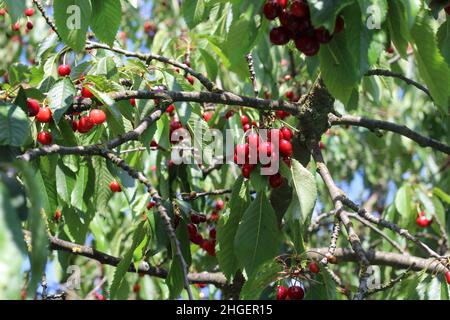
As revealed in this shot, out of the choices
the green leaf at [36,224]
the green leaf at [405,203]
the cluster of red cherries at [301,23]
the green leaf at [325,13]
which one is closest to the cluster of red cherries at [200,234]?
the green leaf at [405,203]

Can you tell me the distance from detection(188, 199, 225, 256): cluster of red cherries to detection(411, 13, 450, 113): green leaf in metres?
1.24

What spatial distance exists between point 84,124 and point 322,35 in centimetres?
92

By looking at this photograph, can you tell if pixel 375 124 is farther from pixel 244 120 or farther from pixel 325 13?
pixel 325 13

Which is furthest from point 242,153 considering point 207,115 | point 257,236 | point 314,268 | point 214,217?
point 207,115

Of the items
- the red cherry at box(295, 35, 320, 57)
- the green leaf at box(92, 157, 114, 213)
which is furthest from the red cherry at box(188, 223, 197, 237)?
the red cherry at box(295, 35, 320, 57)

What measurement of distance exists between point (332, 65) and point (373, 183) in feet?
15.8

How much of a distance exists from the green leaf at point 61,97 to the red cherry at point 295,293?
85 cm

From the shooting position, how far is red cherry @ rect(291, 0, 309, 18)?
1724 mm

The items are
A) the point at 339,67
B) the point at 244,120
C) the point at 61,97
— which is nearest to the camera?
the point at 339,67

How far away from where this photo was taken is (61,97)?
6.97 feet

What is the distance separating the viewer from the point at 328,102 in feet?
8.54

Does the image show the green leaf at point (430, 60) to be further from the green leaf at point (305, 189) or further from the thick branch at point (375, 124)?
the thick branch at point (375, 124)
